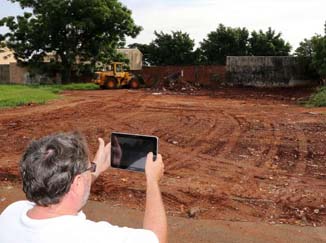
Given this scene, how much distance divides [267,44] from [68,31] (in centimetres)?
1885

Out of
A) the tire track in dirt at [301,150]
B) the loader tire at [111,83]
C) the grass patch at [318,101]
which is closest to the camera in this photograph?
the tire track in dirt at [301,150]

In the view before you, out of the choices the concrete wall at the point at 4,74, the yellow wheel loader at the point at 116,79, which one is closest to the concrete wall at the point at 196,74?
the yellow wheel loader at the point at 116,79

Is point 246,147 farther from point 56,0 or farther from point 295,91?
point 56,0

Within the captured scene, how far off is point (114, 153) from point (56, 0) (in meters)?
29.5

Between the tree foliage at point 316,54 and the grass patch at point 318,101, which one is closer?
the grass patch at point 318,101

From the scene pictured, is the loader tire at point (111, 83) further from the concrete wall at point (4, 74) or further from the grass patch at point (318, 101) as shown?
A: the grass patch at point (318, 101)

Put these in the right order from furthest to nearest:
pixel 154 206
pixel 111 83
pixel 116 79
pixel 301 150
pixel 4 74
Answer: pixel 4 74 < pixel 116 79 < pixel 111 83 < pixel 301 150 < pixel 154 206

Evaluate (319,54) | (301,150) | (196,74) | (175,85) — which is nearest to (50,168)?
(301,150)

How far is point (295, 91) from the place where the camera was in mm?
25812

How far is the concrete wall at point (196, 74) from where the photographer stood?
101 ft

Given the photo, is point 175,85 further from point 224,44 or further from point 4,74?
point 224,44

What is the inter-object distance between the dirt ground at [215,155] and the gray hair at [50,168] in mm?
3981

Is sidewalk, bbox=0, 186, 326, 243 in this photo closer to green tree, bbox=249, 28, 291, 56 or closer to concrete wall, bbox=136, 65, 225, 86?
concrete wall, bbox=136, 65, 225, 86

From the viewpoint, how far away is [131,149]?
2.21 metres
